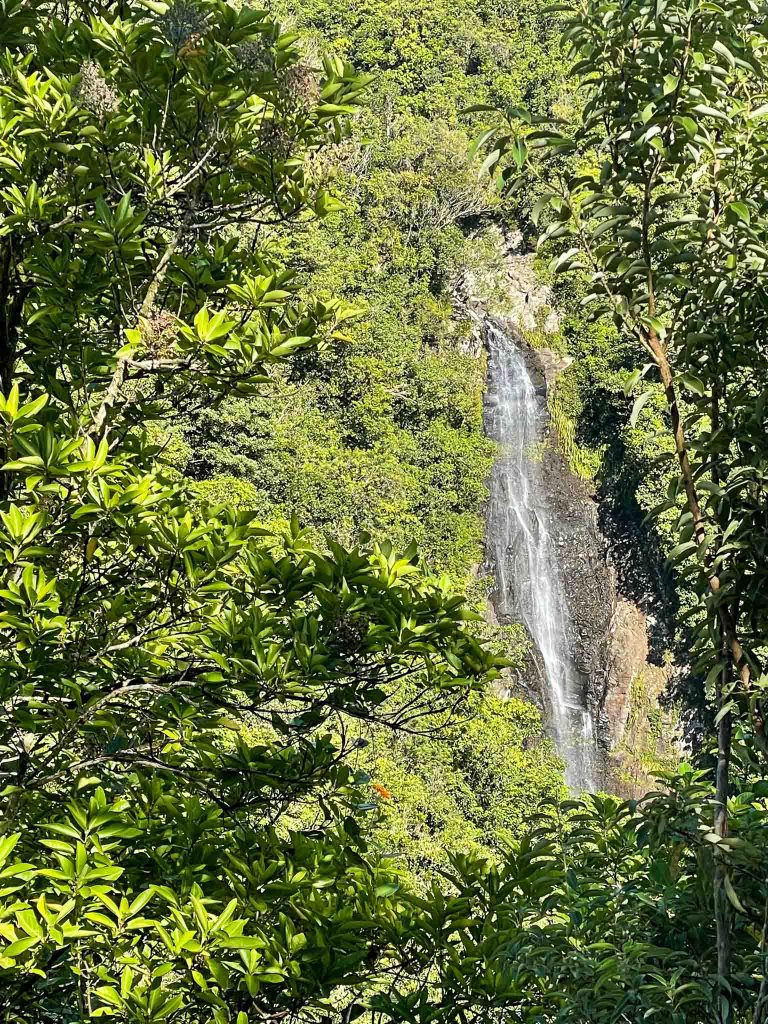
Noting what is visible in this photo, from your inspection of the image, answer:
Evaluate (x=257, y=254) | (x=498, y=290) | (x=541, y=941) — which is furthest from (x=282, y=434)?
(x=541, y=941)

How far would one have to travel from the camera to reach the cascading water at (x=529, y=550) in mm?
19391

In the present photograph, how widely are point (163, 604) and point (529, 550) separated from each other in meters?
19.1

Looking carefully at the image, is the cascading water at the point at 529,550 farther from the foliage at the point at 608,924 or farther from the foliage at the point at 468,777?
the foliage at the point at 608,924

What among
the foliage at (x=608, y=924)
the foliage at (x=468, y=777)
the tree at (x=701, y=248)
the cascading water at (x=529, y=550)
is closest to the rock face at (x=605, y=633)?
the cascading water at (x=529, y=550)

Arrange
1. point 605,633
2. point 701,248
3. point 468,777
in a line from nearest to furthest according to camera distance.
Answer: point 701,248 < point 468,777 < point 605,633

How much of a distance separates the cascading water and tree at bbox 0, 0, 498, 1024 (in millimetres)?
17028

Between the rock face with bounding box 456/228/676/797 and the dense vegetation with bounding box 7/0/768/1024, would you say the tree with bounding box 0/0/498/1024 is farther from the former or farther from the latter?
the rock face with bounding box 456/228/676/797

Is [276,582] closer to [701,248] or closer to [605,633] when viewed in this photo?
[701,248]

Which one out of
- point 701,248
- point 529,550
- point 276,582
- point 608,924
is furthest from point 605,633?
point 701,248

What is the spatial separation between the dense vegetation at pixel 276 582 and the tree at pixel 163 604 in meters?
0.01

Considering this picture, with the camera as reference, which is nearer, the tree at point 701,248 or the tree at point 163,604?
the tree at point 701,248

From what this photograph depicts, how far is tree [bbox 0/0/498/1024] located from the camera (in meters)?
2.15

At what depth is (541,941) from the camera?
2041mm

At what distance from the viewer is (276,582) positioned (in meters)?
2.45
